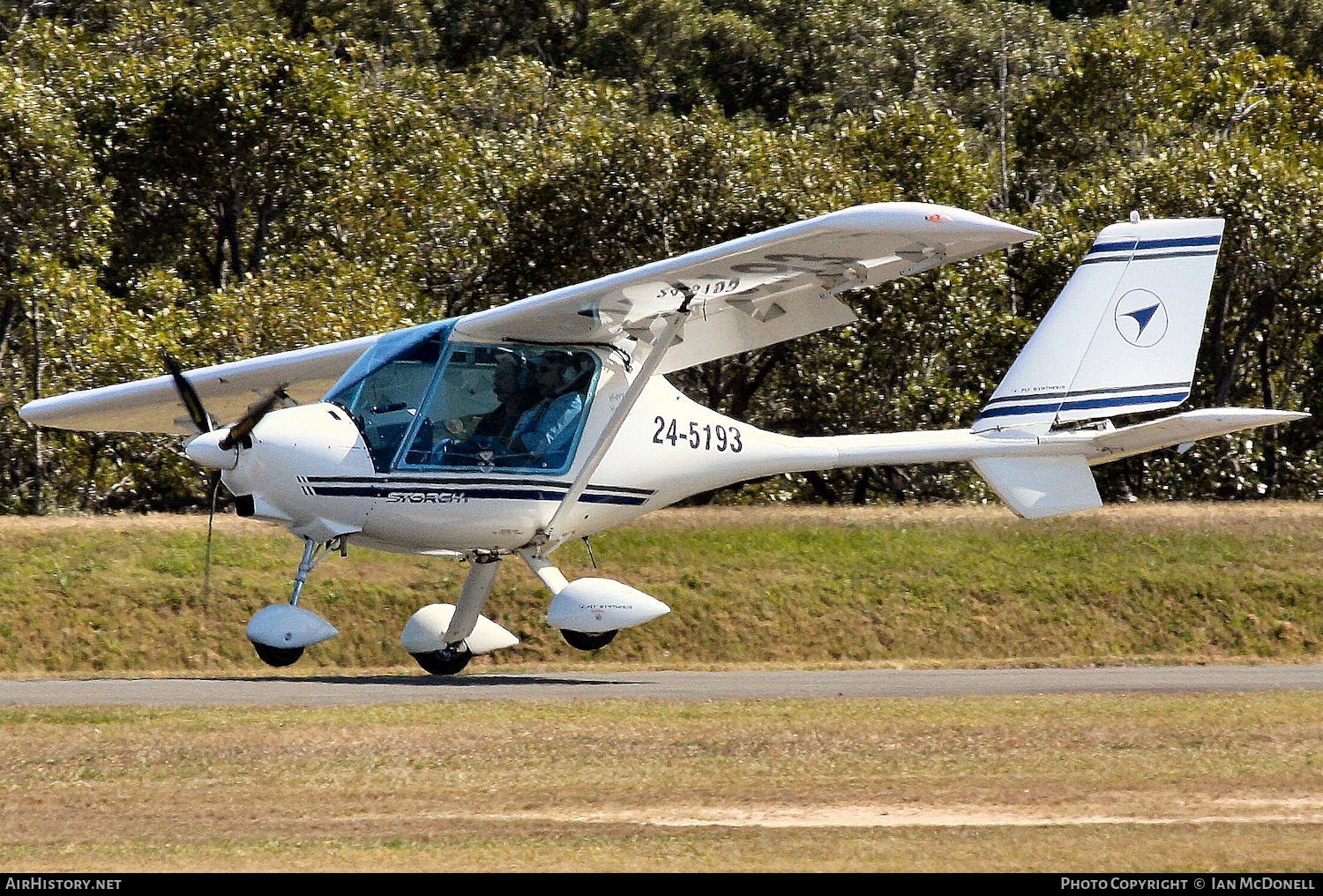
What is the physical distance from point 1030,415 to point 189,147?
20410mm

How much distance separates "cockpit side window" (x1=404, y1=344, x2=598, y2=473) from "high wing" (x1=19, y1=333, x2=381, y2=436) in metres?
2.08

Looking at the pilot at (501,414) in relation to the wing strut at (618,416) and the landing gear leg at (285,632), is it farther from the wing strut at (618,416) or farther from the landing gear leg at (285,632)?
the landing gear leg at (285,632)

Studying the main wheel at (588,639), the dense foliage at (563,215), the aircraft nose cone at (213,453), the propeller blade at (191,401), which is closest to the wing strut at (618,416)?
the main wheel at (588,639)

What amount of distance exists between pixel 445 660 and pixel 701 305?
4364 millimetres

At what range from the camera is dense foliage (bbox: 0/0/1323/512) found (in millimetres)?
29031

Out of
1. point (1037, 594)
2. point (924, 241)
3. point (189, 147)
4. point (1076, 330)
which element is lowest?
point (1037, 594)

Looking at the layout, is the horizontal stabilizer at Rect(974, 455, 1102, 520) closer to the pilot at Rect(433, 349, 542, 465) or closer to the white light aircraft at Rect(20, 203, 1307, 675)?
the white light aircraft at Rect(20, 203, 1307, 675)

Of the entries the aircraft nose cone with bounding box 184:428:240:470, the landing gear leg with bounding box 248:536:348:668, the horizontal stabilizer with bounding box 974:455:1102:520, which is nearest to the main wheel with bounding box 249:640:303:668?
the landing gear leg with bounding box 248:536:348:668

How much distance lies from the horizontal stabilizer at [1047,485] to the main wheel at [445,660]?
18.8 feet

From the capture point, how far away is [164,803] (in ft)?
32.4

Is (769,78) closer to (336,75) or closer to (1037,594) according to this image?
(336,75)

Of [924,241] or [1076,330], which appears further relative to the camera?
[1076,330]
